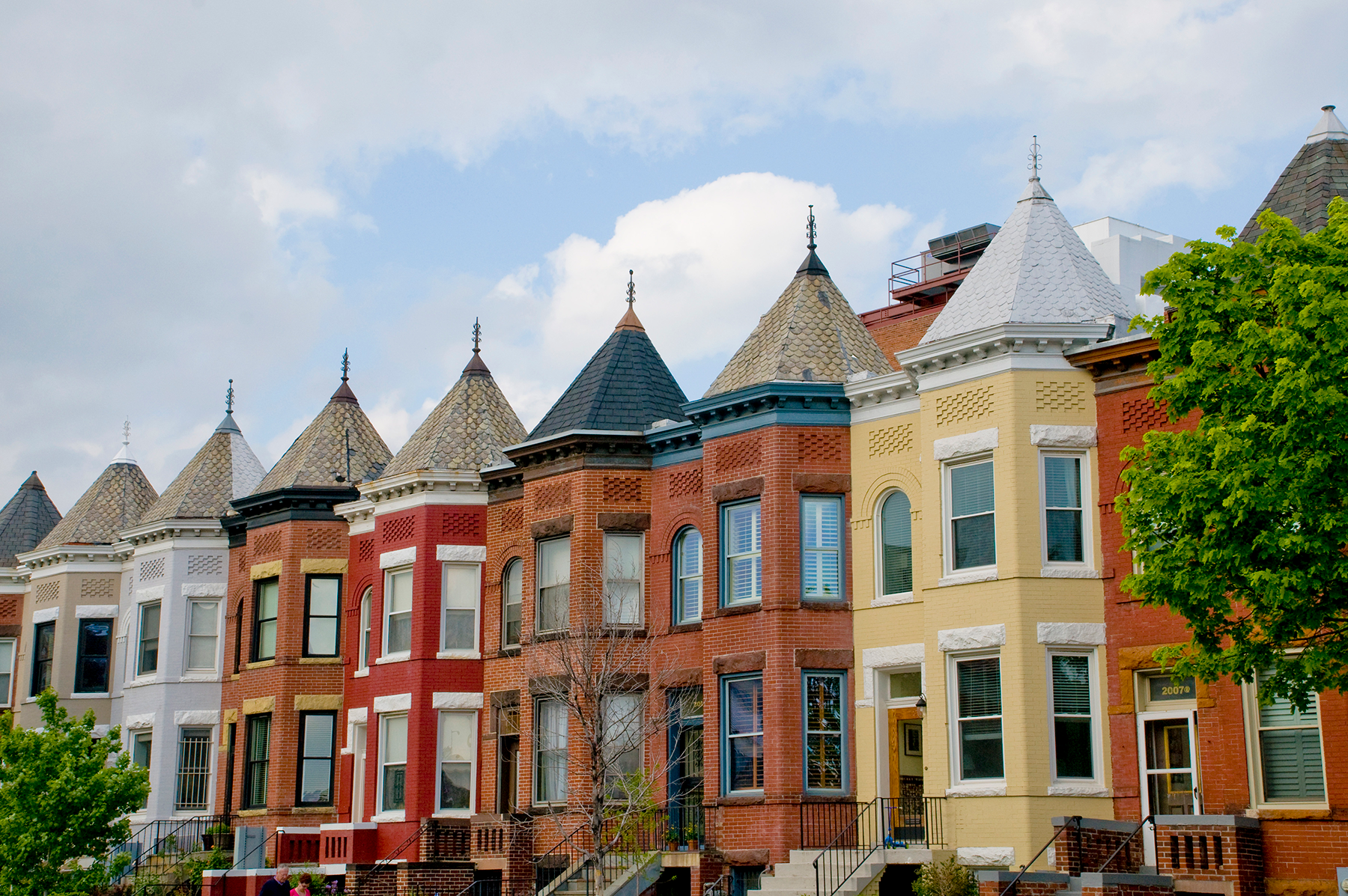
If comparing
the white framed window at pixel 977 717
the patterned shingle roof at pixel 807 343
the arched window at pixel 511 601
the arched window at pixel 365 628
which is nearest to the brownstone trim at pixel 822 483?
the patterned shingle roof at pixel 807 343

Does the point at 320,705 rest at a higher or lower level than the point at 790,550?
lower

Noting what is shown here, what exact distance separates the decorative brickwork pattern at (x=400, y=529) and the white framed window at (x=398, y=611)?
2.13 feet

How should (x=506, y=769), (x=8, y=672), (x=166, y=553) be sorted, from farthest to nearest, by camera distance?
(x=8, y=672)
(x=166, y=553)
(x=506, y=769)

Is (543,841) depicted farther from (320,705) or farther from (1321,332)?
(1321,332)

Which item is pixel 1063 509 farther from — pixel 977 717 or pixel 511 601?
pixel 511 601

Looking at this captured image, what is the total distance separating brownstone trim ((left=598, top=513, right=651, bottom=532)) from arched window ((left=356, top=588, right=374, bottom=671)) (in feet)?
24.4

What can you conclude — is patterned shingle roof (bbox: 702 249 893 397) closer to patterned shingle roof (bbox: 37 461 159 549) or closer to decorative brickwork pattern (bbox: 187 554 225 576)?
decorative brickwork pattern (bbox: 187 554 225 576)

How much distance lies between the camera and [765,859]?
26281mm

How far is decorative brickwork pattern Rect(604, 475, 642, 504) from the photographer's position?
31.0 m

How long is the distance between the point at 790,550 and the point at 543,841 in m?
7.68

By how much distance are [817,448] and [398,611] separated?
11.2 meters

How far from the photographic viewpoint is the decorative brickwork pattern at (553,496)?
31.4m

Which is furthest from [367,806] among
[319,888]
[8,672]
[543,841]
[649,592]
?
[8,672]

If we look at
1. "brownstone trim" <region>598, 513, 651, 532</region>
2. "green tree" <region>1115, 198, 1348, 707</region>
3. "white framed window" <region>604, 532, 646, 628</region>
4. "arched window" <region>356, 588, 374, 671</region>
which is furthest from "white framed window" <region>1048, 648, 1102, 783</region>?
"arched window" <region>356, 588, 374, 671</region>
